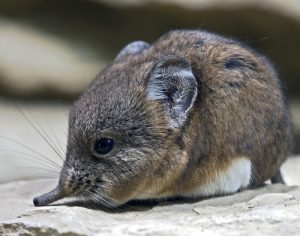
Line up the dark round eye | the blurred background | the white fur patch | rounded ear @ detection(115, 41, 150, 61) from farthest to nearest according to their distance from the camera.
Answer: the blurred background < rounded ear @ detection(115, 41, 150, 61) < the white fur patch < the dark round eye

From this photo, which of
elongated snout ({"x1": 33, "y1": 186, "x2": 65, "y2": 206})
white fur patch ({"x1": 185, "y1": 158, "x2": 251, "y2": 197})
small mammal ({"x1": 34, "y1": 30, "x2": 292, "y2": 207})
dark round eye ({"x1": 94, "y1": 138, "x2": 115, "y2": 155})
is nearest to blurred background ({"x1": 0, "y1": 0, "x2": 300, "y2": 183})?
small mammal ({"x1": 34, "y1": 30, "x2": 292, "y2": 207})

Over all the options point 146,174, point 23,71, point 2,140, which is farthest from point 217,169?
point 23,71

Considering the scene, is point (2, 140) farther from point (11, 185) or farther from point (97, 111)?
point (97, 111)

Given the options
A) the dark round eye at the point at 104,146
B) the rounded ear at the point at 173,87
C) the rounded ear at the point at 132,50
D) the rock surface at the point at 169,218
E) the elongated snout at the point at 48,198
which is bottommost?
the rock surface at the point at 169,218

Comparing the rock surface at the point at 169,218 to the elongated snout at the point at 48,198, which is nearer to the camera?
the rock surface at the point at 169,218

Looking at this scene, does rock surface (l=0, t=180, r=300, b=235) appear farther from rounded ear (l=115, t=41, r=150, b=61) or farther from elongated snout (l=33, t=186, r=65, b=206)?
rounded ear (l=115, t=41, r=150, b=61)

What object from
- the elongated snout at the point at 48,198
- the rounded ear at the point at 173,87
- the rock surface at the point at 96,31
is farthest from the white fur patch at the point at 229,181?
the rock surface at the point at 96,31

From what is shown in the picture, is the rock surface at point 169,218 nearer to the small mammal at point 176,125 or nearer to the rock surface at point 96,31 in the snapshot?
the small mammal at point 176,125
